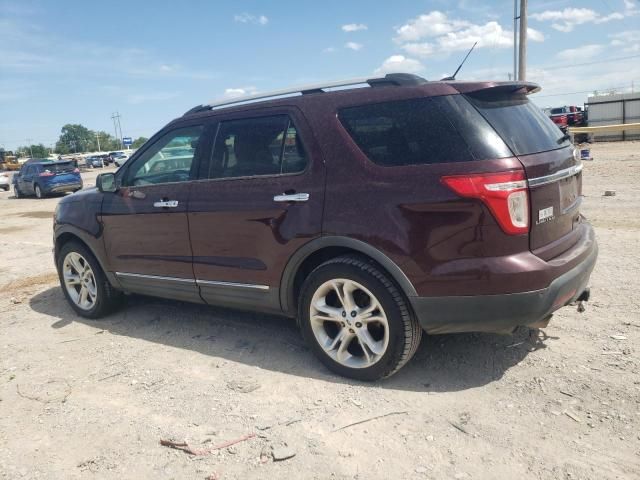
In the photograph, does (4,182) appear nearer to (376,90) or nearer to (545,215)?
(376,90)

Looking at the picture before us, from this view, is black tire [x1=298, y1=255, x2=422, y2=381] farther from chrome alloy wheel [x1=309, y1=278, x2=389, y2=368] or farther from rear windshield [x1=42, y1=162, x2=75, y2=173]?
rear windshield [x1=42, y1=162, x2=75, y2=173]

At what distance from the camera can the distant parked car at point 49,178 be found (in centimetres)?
2217

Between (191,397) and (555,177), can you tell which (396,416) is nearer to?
(191,397)

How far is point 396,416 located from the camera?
3068 mm

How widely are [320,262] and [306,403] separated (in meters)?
0.93

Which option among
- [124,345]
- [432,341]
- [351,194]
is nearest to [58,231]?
[124,345]

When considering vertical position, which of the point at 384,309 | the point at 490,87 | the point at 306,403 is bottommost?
the point at 306,403

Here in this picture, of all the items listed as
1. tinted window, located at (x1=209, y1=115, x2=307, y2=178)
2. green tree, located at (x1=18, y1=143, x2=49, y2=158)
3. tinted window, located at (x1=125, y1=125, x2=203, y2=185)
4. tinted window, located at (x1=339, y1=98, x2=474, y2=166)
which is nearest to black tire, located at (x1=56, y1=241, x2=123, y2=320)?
tinted window, located at (x1=125, y1=125, x2=203, y2=185)

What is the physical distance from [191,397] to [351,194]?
167 centimetres

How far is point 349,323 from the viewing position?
135 inches

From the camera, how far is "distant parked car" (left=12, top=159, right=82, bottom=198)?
22.2 meters

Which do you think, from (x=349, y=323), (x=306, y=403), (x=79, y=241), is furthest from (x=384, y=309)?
(x=79, y=241)

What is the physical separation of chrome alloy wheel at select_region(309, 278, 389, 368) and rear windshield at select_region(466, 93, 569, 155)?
4.09 ft

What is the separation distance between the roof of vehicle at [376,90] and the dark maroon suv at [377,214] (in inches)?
0.5
